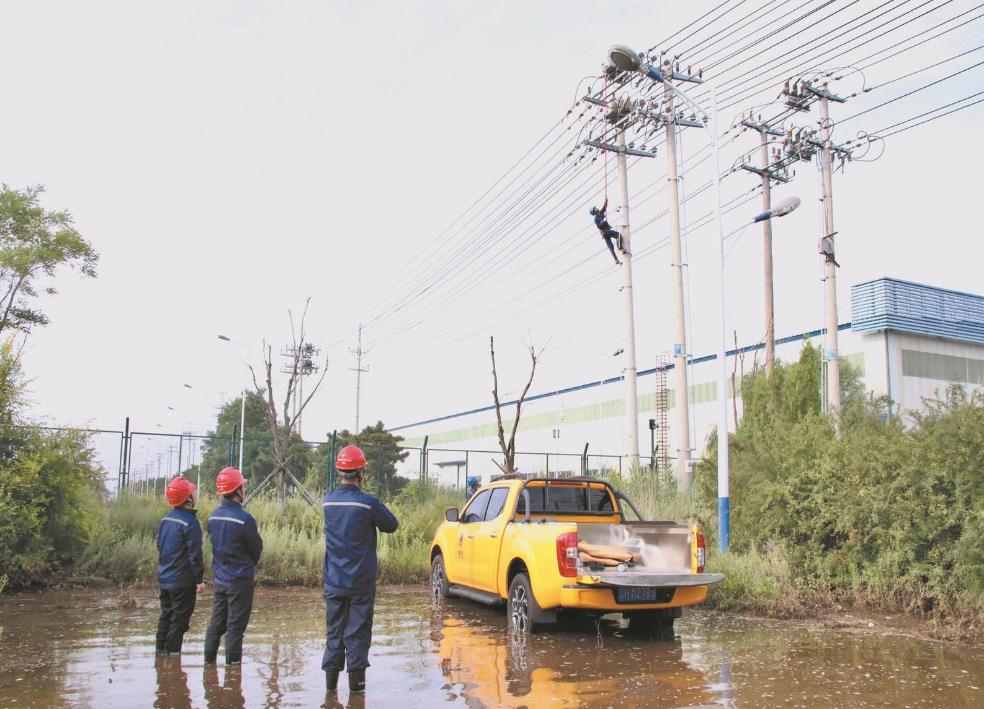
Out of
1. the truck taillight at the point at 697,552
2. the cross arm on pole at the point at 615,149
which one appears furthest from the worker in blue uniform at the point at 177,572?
the cross arm on pole at the point at 615,149

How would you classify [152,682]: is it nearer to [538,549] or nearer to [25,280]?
[538,549]

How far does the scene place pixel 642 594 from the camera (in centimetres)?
877

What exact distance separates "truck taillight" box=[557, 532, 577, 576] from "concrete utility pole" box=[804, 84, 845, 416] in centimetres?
1823

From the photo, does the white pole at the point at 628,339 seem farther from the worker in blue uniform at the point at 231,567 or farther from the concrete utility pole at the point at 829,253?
the worker in blue uniform at the point at 231,567

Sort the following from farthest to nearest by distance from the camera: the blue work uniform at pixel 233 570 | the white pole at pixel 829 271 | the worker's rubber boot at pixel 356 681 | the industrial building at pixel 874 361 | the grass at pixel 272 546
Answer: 1. the industrial building at pixel 874 361
2. the white pole at pixel 829 271
3. the grass at pixel 272 546
4. the blue work uniform at pixel 233 570
5. the worker's rubber boot at pixel 356 681

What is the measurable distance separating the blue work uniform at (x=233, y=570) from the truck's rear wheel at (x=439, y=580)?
4.42 metres

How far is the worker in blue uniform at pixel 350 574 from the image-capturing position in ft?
21.9

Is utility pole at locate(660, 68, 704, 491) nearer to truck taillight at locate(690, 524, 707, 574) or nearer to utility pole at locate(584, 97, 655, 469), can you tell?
utility pole at locate(584, 97, 655, 469)

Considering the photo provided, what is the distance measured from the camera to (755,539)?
12781 millimetres

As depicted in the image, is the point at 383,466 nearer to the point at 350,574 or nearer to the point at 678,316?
the point at 678,316

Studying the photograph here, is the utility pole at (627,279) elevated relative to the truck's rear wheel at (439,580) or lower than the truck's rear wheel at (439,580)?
elevated

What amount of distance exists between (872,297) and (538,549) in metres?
31.1

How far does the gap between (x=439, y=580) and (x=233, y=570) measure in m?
4.92

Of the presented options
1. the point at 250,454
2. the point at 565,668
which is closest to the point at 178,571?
the point at 565,668
